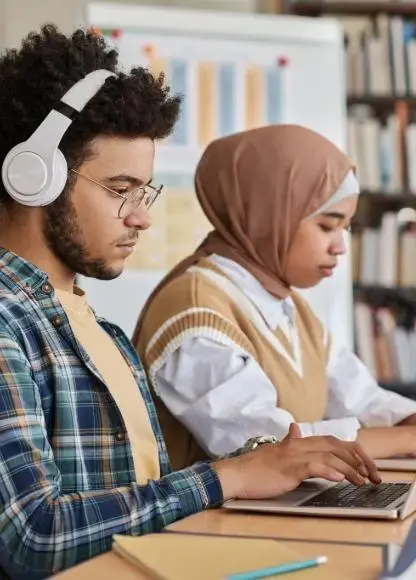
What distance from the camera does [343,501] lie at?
4.27ft

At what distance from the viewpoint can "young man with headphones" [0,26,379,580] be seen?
1.14 meters

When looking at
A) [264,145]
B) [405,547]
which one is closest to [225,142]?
[264,145]

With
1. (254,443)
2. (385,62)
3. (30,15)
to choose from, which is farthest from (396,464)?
(385,62)

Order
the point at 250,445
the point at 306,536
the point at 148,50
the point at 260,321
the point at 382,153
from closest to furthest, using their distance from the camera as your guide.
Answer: the point at 306,536, the point at 250,445, the point at 260,321, the point at 148,50, the point at 382,153

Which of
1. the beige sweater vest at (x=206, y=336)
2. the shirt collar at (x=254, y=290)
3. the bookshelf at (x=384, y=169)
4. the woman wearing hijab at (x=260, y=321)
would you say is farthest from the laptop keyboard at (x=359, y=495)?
the bookshelf at (x=384, y=169)

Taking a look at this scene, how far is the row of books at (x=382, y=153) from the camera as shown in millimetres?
3908

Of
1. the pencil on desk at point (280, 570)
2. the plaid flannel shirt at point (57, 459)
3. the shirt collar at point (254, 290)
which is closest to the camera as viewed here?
the pencil on desk at point (280, 570)

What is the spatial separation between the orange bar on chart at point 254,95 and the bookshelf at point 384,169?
0.61m

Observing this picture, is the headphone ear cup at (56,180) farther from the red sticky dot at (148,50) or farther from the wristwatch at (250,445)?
the red sticky dot at (148,50)

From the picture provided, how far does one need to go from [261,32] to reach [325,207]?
1479mm

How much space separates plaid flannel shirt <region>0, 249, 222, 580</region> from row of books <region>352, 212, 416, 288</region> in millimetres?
2726

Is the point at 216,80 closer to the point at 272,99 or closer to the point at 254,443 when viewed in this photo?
the point at 272,99

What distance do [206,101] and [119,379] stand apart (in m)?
2.07

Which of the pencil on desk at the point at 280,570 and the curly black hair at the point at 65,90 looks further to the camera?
the curly black hair at the point at 65,90
